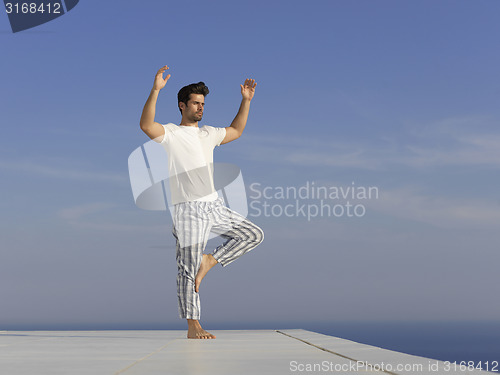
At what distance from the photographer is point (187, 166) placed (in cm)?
621

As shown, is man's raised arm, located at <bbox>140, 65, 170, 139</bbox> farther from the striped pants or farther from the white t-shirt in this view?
the striped pants

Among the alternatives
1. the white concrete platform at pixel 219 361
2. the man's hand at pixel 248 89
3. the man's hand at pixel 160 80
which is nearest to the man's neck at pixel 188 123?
the man's hand at pixel 248 89

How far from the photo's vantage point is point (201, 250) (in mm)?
6160

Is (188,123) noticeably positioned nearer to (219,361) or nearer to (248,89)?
(248,89)

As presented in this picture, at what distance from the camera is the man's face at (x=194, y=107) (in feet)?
20.8

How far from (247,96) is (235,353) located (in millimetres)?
3044

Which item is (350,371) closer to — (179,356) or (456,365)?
(456,365)

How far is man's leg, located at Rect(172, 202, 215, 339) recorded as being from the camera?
610 centimetres

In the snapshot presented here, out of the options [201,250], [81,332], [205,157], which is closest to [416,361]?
[201,250]

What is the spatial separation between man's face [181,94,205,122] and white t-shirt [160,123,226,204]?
145mm

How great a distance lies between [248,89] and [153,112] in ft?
3.85

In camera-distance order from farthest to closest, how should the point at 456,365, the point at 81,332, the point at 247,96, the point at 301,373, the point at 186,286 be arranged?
the point at 81,332 < the point at 247,96 < the point at 186,286 < the point at 456,365 < the point at 301,373

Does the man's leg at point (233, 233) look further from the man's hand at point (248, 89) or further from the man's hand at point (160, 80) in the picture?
the man's hand at point (160, 80)

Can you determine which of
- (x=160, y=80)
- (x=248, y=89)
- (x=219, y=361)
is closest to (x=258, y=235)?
(x=248, y=89)
